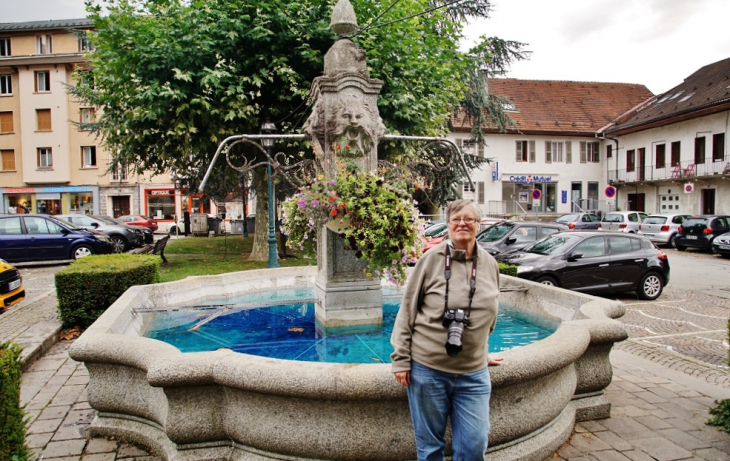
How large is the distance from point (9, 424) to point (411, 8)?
1351cm

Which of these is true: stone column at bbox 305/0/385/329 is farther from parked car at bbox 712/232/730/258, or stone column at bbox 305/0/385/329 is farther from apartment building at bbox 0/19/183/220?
apartment building at bbox 0/19/183/220

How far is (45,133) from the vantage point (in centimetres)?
→ 4181

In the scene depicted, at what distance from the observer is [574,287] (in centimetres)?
1093

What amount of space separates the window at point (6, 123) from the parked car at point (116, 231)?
27.6 meters

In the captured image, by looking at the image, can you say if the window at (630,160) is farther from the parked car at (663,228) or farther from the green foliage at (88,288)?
the green foliage at (88,288)

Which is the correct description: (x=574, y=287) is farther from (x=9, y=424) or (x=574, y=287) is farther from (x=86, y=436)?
(x=9, y=424)

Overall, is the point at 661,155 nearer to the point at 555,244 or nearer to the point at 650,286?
the point at 650,286

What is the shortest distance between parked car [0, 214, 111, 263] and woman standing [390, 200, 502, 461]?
16.5 meters

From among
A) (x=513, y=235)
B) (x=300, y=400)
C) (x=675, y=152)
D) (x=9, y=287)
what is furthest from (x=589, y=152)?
(x=300, y=400)

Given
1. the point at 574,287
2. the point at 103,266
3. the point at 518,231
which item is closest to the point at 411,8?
the point at 518,231

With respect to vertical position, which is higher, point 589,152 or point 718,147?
point 589,152

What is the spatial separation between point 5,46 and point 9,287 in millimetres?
43738

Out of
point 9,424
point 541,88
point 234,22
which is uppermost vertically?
point 541,88

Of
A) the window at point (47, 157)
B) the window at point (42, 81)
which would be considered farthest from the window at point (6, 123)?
the window at point (42, 81)
